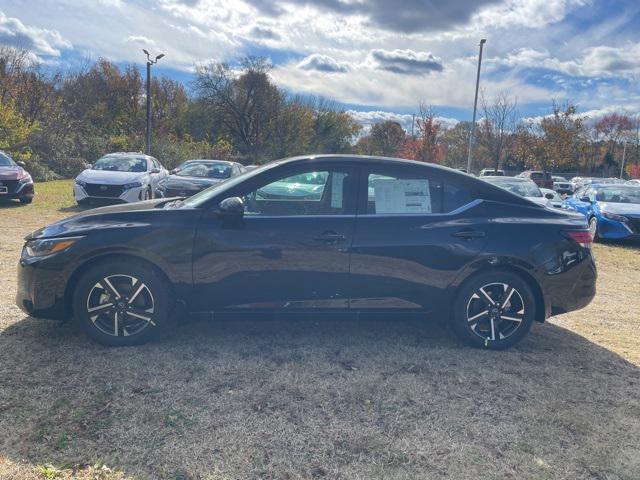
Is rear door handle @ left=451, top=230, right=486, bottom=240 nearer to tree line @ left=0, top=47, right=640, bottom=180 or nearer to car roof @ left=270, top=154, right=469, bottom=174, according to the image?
car roof @ left=270, top=154, right=469, bottom=174

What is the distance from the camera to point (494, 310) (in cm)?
415

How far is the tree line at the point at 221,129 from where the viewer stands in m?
26.3

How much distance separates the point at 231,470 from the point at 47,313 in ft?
7.21

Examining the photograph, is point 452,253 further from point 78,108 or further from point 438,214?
point 78,108

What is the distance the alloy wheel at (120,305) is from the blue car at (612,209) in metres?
9.62

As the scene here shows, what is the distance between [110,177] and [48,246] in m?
9.61

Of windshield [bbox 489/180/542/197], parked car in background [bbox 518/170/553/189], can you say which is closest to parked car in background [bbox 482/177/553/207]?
windshield [bbox 489/180/542/197]

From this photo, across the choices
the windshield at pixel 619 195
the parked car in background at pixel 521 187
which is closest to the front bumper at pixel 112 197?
the parked car in background at pixel 521 187

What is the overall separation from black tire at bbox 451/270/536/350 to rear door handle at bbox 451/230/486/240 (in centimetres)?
33

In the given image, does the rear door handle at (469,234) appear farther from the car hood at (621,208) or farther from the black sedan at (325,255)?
the car hood at (621,208)

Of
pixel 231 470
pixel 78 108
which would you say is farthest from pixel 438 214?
pixel 78 108

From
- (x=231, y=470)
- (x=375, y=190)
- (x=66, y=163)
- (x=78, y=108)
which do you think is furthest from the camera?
(x=78, y=108)

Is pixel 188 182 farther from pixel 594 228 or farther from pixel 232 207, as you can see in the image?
pixel 594 228

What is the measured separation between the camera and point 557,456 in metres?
2.79
